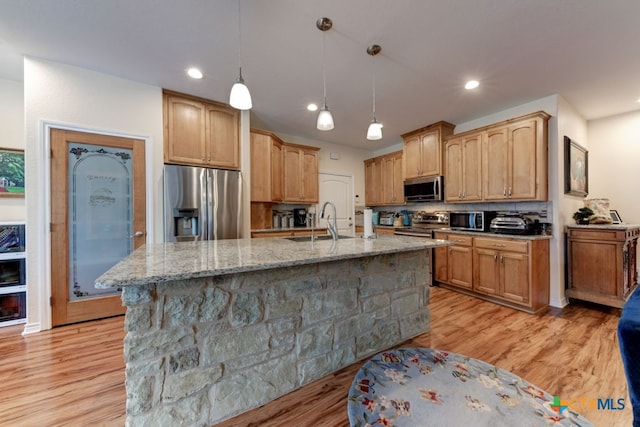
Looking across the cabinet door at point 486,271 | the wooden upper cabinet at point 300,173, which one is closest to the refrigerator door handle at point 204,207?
the wooden upper cabinet at point 300,173

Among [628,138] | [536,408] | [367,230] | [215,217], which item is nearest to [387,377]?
[536,408]

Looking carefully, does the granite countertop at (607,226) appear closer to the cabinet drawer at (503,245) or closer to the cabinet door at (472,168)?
the cabinet drawer at (503,245)

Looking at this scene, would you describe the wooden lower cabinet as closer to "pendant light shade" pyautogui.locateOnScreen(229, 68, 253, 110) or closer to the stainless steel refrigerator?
the stainless steel refrigerator

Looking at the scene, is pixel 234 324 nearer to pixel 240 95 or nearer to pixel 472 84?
pixel 240 95

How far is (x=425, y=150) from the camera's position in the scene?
13.8ft

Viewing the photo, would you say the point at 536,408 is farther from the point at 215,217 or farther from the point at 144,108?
the point at 144,108

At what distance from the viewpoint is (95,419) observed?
55.7 inches

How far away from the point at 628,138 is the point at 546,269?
8.00 ft

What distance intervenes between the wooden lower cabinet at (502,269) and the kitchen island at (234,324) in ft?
5.51

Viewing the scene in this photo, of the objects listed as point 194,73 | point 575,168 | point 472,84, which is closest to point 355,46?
point 472,84

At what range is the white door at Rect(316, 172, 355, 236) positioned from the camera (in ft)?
16.8

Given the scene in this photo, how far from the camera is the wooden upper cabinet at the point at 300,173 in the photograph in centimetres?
436

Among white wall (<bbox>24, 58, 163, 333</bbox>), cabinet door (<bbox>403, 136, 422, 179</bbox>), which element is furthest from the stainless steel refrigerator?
cabinet door (<bbox>403, 136, 422, 179</bbox>)

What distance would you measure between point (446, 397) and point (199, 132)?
11.9 feet
